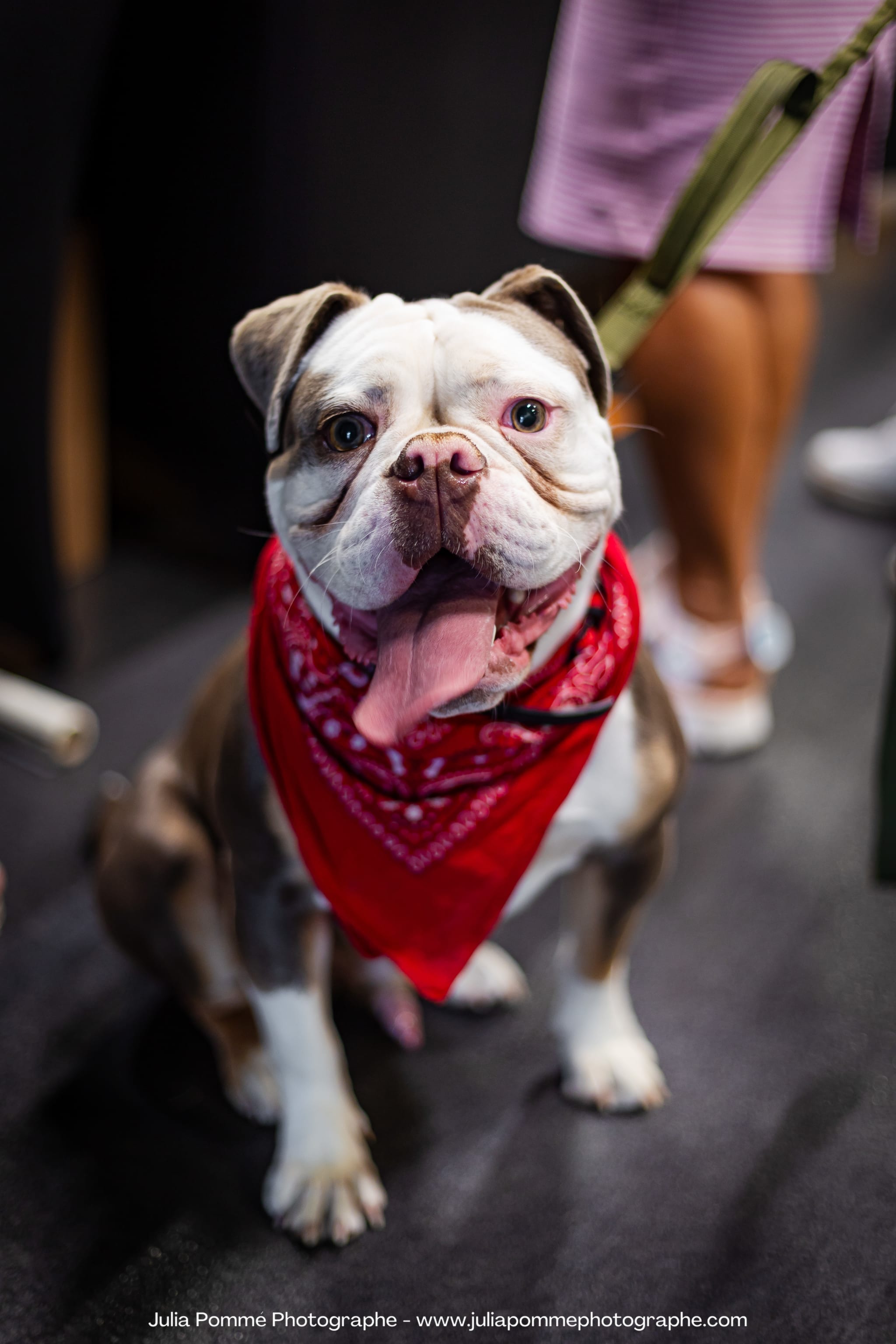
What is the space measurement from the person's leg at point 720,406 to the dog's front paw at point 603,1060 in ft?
2.68

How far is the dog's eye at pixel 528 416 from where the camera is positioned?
88cm

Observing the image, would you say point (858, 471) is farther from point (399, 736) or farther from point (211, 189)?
point (399, 736)

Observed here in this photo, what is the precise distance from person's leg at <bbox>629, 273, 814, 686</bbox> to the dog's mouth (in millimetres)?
882

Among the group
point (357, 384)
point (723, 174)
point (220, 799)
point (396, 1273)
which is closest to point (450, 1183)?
point (396, 1273)

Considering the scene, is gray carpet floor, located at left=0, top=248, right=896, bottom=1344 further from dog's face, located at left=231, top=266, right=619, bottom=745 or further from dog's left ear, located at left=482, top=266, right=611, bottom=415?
dog's left ear, located at left=482, top=266, right=611, bottom=415

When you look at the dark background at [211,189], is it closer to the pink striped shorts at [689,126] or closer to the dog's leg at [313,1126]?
the pink striped shorts at [689,126]

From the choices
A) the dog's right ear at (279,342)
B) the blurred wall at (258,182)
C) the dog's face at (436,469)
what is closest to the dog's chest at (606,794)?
the dog's face at (436,469)

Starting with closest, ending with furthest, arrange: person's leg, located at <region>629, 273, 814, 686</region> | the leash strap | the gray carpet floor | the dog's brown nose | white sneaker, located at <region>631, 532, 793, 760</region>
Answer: the dog's brown nose < the leash strap < the gray carpet floor < person's leg, located at <region>629, 273, 814, 686</region> < white sneaker, located at <region>631, 532, 793, 760</region>

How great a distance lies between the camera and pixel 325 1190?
1182 millimetres

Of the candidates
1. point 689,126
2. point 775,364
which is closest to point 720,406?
point 775,364

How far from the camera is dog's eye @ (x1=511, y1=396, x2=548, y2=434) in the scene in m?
0.88

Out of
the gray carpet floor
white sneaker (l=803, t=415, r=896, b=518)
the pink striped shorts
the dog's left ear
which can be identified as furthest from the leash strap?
white sneaker (l=803, t=415, r=896, b=518)

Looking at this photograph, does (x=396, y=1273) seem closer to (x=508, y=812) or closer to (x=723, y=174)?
(x=508, y=812)

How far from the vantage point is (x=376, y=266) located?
2.31 metres
